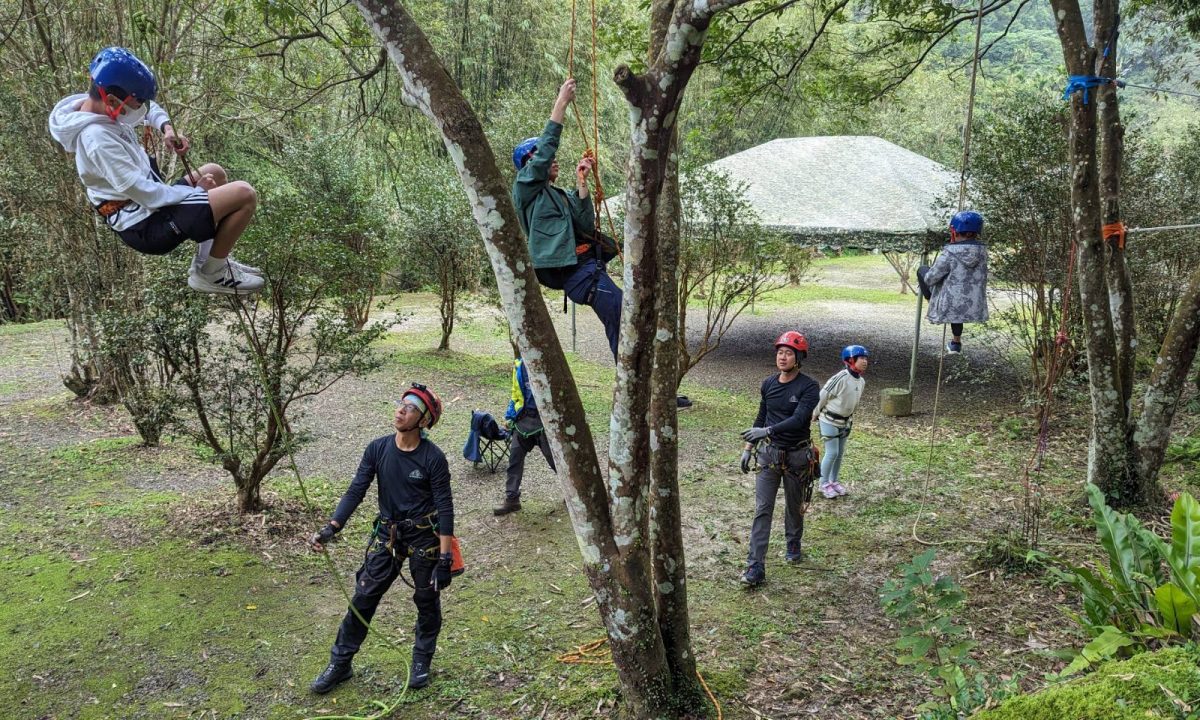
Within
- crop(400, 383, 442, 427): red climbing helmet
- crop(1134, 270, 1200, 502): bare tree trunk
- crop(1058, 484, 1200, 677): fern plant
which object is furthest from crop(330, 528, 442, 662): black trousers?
crop(1134, 270, 1200, 502): bare tree trunk

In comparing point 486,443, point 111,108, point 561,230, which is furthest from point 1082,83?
point 486,443

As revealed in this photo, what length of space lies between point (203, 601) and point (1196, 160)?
1268 cm

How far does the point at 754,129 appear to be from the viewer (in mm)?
28406

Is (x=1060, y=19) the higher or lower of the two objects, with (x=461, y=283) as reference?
higher

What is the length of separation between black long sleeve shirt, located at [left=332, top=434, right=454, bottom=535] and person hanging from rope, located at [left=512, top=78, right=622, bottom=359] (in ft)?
3.71

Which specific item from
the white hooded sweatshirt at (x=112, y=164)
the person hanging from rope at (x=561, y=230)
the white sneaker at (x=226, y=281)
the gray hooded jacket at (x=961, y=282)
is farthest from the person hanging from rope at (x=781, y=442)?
the white hooded sweatshirt at (x=112, y=164)

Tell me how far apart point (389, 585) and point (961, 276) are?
4.38m

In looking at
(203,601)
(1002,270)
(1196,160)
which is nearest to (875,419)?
(1002,270)

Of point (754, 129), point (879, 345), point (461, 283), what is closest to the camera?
point (461, 283)

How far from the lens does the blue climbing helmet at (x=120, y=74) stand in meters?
3.27

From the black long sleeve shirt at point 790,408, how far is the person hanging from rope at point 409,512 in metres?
2.27

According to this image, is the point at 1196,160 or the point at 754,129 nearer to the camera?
the point at 1196,160

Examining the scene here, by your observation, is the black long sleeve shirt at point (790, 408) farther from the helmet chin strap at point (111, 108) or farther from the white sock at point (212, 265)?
the helmet chin strap at point (111, 108)

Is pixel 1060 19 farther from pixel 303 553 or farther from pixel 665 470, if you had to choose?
pixel 303 553
